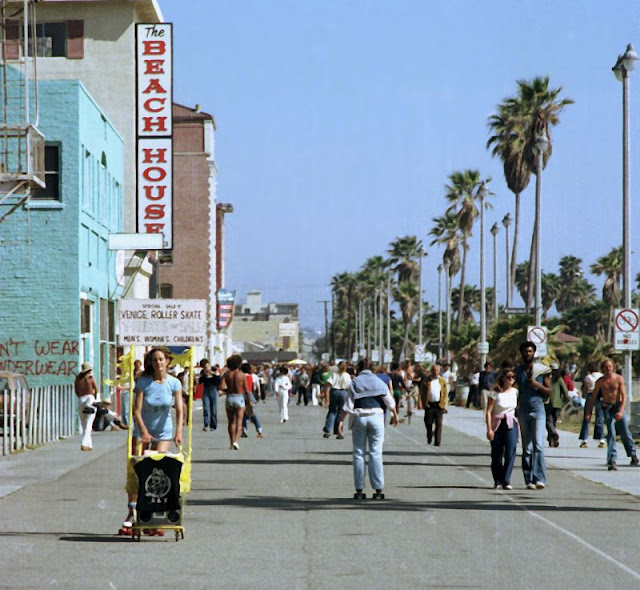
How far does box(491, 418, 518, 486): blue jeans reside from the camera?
57.8ft

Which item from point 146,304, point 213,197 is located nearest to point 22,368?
point 146,304

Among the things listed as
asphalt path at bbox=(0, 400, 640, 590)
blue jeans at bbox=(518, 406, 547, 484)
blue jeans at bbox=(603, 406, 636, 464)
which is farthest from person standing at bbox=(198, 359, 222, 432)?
blue jeans at bbox=(518, 406, 547, 484)

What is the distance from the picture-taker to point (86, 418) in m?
26.4

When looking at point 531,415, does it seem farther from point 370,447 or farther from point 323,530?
point 323,530

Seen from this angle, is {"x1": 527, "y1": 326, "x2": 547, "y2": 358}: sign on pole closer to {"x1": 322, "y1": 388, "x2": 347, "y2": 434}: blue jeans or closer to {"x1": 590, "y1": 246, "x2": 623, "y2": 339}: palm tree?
{"x1": 322, "y1": 388, "x2": 347, "y2": 434}: blue jeans

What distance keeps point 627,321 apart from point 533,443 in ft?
24.7

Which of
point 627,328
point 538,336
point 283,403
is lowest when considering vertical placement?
point 283,403

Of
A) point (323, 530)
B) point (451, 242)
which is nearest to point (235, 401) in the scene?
point (323, 530)

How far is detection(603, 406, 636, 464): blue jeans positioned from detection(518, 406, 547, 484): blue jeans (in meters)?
3.45

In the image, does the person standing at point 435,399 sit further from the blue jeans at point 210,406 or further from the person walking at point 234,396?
the blue jeans at point 210,406

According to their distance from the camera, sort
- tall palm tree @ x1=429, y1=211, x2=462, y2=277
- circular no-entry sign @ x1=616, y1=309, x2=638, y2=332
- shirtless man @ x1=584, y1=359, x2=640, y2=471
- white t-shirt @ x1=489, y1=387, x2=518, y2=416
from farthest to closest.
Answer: tall palm tree @ x1=429, y1=211, x2=462, y2=277
circular no-entry sign @ x1=616, y1=309, x2=638, y2=332
shirtless man @ x1=584, y1=359, x2=640, y2=471
white t-shirt @ x1=489, y1=387, x2=518, y2=416

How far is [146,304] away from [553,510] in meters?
5.58

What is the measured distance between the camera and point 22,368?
33.5 m

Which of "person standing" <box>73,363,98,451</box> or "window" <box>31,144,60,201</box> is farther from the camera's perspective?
"window" <box>31,144,60,201</box>
